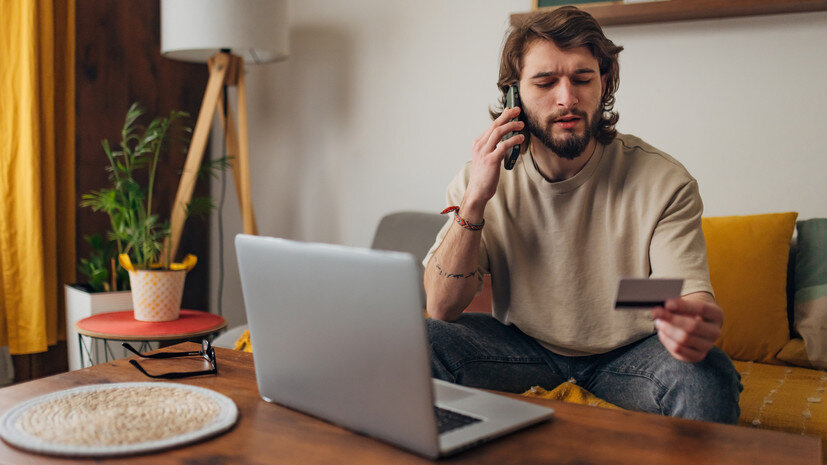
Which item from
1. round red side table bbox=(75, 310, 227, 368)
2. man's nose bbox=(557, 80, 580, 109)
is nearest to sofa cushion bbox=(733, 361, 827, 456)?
man's nose bbox=(557, 80, 580, 109)

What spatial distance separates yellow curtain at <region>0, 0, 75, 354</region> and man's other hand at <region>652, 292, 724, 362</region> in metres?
2.15

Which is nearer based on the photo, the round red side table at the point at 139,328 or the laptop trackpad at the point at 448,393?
the laptop trackpad at the point at 448,393

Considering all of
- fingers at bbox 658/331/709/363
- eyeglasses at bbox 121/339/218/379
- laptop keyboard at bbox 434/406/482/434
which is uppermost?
fingers at bbox 658/331/709/363

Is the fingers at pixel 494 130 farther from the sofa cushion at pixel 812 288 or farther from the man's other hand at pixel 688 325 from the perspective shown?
the sofa cushion at pixel 812 288

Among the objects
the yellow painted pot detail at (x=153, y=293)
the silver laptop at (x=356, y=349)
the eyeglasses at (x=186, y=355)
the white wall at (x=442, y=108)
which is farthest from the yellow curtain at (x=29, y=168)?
the silver laptop at (x=356, y=349)

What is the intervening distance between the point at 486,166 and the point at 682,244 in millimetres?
411

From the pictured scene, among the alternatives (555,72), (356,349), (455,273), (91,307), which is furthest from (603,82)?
(91,307)

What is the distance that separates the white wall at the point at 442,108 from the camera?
2082 millimetres

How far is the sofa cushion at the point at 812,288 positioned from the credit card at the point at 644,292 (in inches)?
43.0

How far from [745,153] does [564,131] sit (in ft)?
3.12

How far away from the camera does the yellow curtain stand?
2.34 meters

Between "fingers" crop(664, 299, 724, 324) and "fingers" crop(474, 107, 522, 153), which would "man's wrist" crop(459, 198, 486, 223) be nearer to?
"fingers" crop(474, 107, 522, 153)

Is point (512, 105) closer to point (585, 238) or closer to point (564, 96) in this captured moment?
point (564, 96)

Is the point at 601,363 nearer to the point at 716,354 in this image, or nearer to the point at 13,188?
the point at 716,354
